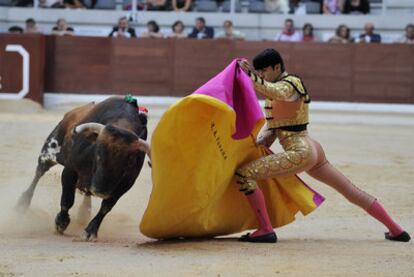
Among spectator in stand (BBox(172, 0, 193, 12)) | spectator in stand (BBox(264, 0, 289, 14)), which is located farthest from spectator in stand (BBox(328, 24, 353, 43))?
spectator in stand (BBox(172, 0, 193, 12))

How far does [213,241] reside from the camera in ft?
14.3

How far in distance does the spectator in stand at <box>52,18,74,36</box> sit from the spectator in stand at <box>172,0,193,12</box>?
1565 mm

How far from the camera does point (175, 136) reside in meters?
4.13

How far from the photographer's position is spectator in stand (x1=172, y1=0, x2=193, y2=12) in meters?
12.8

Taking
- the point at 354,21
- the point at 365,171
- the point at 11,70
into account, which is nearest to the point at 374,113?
the point at 354,21

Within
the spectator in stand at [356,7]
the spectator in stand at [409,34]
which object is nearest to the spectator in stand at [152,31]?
the spectator in stand at [356,7]

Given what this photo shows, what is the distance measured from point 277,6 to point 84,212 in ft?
25.5

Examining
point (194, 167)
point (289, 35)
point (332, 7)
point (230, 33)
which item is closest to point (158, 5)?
point (230, 33)

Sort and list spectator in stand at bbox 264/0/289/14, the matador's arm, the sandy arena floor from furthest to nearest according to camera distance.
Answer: spectator in stand at bbox 264/0/289/14
the matador's arm
the sandy arena floor

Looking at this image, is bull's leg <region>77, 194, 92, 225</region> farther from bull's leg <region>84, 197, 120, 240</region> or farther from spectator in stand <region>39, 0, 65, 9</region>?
spectator in stand <region>39, 0, 65, 9</region>

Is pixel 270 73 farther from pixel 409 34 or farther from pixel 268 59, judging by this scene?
pixel 409 34

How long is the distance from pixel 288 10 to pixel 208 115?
887 centimetres

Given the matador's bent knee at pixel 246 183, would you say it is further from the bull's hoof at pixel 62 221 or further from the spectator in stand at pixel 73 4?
the spectator in stand at pixel 73 4

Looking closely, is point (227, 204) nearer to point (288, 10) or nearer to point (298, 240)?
point (298, 240)
